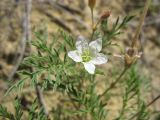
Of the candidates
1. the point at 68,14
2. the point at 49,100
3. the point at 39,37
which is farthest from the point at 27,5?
the point at 39,37

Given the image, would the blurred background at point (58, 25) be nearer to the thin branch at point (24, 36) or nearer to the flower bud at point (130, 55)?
the thin branch at point (24, 36)

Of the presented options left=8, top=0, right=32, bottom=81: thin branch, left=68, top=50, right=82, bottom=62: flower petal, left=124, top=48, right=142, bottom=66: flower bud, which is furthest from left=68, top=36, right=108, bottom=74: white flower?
left=8, top=0, right=32, bottom=81: thin branch

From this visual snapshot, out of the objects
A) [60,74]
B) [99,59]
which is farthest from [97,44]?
[60,74]

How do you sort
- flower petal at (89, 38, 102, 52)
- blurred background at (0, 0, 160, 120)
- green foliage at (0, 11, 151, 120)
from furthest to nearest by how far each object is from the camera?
1. blurred background at (0, 0, 160, 120)
2. flower petal at (89, 38, 102, 52)
3. green foliage at (0, 11, 151, 120)

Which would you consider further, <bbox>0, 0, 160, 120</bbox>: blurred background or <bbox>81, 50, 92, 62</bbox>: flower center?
<bbox>0, 0, 160, 120</bbox>: blurred background

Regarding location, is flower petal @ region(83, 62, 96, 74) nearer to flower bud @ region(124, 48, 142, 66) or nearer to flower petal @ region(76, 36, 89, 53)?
flower petal @ region(76, 36, 89, 53)

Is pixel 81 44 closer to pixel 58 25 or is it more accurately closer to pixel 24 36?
pixel 24 36
